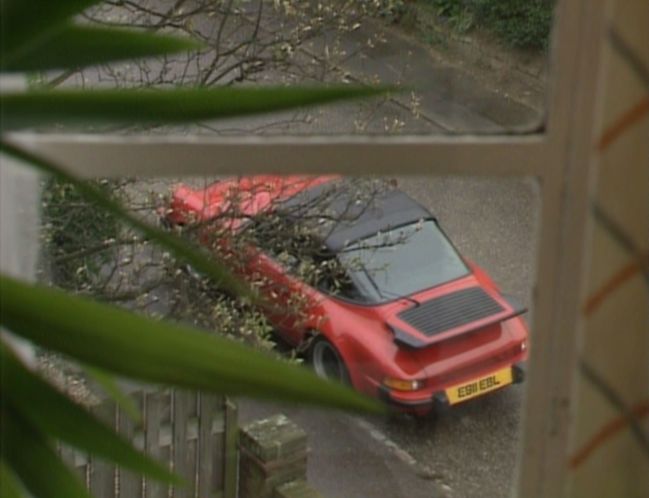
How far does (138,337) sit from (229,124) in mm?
527

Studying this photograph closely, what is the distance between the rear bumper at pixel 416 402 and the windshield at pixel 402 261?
100 millimetres

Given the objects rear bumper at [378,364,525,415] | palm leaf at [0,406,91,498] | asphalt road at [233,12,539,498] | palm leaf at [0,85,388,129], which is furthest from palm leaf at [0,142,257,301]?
rear bumper at [378,364,525,415]

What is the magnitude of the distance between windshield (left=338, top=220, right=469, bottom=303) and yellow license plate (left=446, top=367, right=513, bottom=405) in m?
0.11

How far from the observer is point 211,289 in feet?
3.87

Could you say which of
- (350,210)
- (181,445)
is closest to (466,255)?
(350,210)

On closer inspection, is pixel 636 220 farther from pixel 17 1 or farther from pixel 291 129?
pixel 17 1

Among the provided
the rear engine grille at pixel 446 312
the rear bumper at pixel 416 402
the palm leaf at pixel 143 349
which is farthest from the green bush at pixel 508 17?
the palm leaf at pixel 143 349

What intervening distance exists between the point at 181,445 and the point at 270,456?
3.9 inches

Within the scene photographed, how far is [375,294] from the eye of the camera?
117cm

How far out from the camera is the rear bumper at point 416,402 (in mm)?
1182

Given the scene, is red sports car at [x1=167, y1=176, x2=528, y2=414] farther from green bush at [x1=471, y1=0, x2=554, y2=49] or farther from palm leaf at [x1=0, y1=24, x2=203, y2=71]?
palm leaf at [x1=0, y1=24, x2=203, y2=71]

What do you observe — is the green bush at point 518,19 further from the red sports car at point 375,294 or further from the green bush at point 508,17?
the red sports car at point 375,294

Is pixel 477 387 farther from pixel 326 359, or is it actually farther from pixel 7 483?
pixel 7 483

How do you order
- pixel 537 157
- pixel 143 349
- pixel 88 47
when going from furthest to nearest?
pixel 537 157 < pixel 88 47 < pixel 143 349
